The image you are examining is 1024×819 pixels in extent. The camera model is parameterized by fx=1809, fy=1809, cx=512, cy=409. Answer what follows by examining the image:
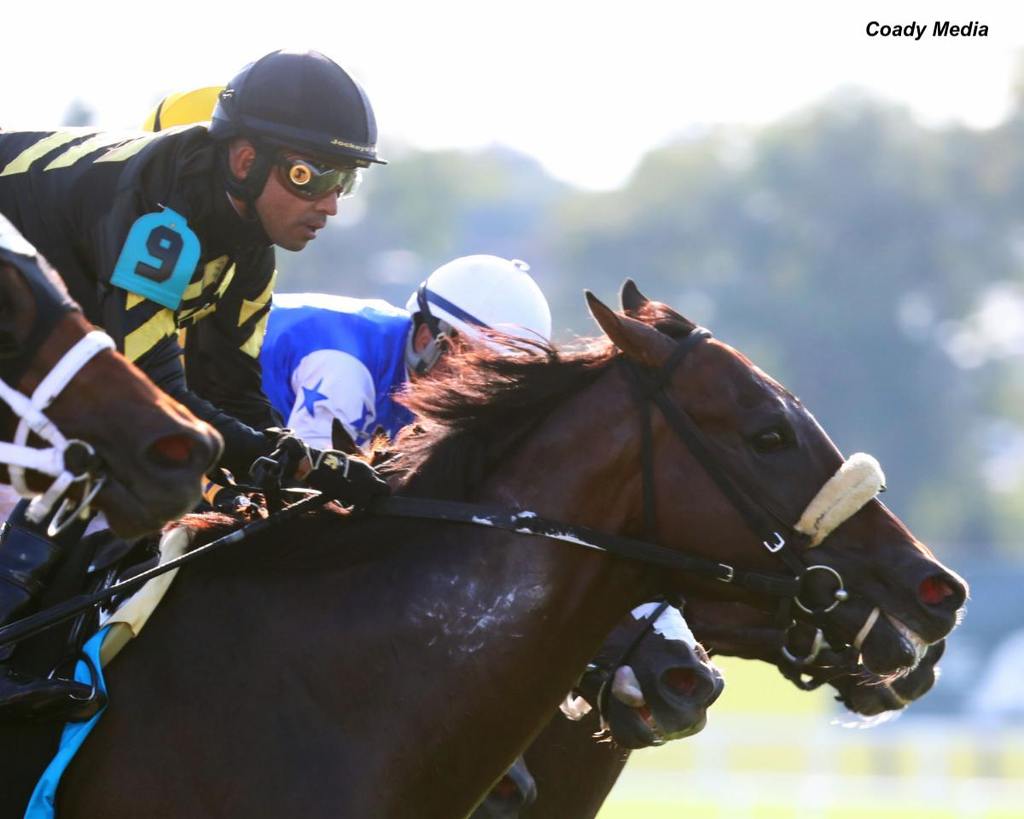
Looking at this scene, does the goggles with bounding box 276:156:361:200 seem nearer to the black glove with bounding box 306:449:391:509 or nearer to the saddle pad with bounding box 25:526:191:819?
the black glove with bounding box 306:449:391:509

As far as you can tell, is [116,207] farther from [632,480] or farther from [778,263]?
[778,263]

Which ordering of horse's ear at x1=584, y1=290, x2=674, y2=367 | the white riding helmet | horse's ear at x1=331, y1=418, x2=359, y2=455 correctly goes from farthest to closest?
the white riding helmet → horse's ear at x1=331, y1=418, x2=359, y2=455 → horse's ear at x1=584, y1=290, x2=674, y2=367

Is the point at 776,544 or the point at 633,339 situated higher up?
the point at 633,339

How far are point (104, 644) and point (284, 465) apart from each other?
582mm

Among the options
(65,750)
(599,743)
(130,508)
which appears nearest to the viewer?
(130,508)

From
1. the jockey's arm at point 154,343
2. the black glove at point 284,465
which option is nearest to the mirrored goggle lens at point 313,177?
the jockey's arm at point 154,343

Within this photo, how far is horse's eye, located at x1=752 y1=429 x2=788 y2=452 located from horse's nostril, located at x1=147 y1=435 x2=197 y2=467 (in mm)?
1531

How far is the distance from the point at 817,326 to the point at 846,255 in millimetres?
3117

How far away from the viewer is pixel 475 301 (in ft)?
20.5

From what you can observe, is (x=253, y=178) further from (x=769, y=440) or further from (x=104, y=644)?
(x=769, y=440)

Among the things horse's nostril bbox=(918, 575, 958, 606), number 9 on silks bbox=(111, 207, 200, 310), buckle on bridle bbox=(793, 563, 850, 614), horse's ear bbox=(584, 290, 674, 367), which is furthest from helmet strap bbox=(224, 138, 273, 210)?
horse's nostril bbox=(918, 575, 958, 606)

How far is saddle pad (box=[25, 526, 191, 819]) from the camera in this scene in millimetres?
3912

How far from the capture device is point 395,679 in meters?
4.13

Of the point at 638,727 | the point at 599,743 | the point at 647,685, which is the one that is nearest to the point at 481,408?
the point at 647,685
